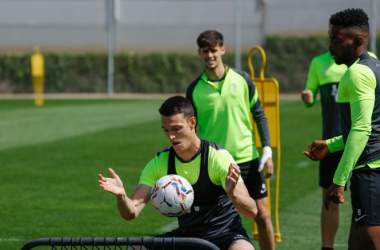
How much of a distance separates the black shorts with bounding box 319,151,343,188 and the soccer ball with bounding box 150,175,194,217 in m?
3.02

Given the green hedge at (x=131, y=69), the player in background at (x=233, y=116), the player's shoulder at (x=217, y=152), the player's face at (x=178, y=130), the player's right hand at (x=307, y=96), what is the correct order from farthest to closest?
1. the green hedge at (x=131, y=69)
2. the player's right hand at (x=307, y=96)
3. the player in background at (x=233, y=116)
4. the player's shoulder at (x=217, y=152)
5. the player's face at (x=178, y=130)

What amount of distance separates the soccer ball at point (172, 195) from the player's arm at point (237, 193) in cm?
29

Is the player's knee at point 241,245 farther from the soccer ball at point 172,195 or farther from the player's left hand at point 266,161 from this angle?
the player's left hand at point 266,161

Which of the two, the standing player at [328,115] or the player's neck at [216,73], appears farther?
the standing player at [328,115]

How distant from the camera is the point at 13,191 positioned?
12344mm

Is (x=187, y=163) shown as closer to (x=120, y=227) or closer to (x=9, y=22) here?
(x=120, y=227)

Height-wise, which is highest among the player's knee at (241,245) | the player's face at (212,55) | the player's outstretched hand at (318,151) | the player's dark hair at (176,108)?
the player's face at (212,55)

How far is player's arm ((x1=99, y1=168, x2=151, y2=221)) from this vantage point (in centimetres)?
538

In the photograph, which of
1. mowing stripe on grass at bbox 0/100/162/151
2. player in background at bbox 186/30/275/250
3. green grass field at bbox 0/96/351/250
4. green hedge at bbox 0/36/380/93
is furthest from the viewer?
green hedge at bbox 0/36/380/93

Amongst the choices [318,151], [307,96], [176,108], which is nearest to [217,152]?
[176,108]

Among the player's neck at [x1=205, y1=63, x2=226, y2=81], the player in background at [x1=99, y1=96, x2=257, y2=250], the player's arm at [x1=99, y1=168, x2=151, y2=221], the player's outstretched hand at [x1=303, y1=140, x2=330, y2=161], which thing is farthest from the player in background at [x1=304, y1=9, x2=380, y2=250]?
the player's neck at [x1=205, y1=63, x2=226, y2=81]

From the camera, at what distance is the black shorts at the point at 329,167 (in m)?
8.34

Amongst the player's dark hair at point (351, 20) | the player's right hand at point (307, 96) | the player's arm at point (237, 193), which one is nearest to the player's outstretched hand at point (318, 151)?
the player's arm at point (237, 193)

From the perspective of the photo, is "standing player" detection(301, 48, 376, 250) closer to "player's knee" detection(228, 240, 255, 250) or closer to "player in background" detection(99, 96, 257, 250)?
"player in background" detection(99, 96, 257, 250)
